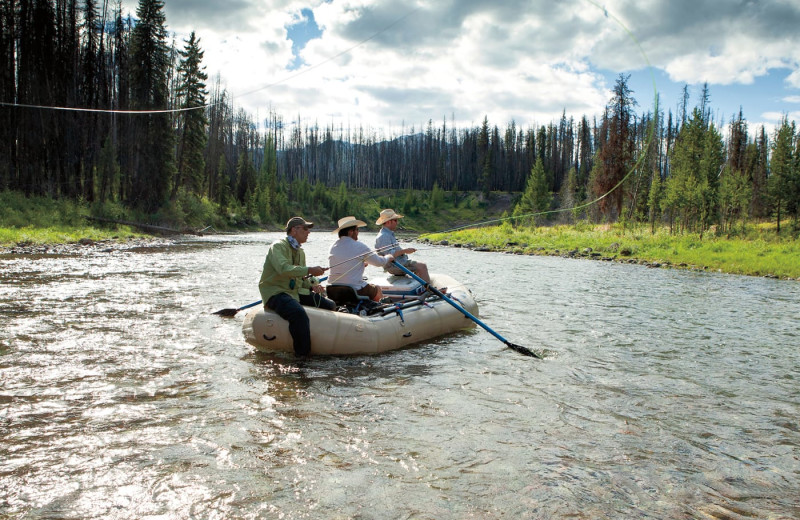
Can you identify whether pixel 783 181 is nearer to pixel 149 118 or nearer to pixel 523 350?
pixel 523 350

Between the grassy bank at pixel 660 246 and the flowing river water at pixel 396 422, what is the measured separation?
13.0 m

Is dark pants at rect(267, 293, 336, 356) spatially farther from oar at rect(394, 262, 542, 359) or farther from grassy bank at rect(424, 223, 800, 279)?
grassy bank at rect(424, 223, 800, 279)

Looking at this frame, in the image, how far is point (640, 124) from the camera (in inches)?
2756

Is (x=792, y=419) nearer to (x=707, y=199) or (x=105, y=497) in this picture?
(x=105, y=497)

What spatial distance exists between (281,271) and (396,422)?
2555mm

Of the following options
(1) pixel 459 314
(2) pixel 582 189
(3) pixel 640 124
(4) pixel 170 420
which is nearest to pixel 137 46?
(1) pixel 459 314

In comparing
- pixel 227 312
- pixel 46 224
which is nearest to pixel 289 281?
pixel 227 312

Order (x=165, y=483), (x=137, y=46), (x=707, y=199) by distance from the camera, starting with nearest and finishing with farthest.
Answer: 1. (x=165, y=483)
2. (x=707, y=199)
3. (x=137, y=46)

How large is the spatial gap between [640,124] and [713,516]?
2948 inches

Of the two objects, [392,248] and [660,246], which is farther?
[660,246]

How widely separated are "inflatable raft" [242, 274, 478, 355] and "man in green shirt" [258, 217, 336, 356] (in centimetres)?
13

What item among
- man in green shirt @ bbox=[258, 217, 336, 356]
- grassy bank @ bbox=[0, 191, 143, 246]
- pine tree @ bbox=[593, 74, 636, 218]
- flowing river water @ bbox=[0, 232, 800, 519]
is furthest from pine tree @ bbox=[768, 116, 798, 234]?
grassy bank @ bbox=[0, 191, 143, 246]

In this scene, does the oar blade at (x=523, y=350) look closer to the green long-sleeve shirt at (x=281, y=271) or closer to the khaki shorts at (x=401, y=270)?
the khaki shorts at (x=401, y=270)

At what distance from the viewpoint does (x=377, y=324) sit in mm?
7645
